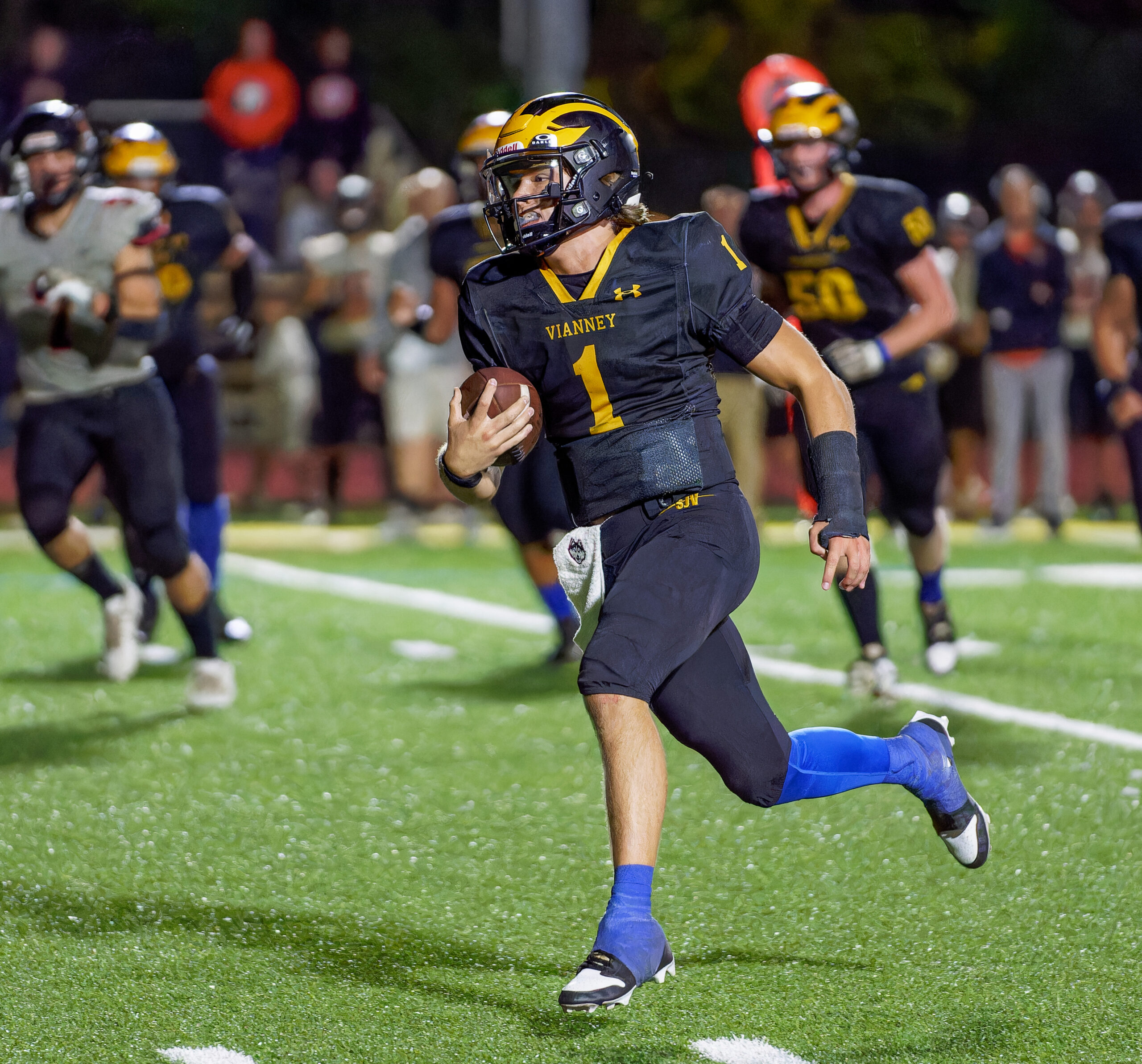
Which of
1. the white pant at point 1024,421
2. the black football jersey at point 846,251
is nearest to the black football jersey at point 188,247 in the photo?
the black football jersey at point 846,251

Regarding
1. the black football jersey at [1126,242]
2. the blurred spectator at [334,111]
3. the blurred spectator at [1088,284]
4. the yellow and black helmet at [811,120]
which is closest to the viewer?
the yellow and black helmet at [811,120]

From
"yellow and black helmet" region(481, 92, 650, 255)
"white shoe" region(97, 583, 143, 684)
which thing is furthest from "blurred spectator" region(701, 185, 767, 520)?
"yellow and black helmet" region(481, 92, 650, 255)

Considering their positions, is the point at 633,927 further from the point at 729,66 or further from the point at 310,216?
the point at 729,66

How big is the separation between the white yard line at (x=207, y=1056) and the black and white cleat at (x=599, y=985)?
1.94 feet

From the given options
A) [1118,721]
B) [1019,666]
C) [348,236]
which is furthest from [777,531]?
[1118,721]

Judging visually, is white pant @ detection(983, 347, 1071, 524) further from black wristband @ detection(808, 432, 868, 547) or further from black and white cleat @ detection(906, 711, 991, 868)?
black wristband @ detection(808, 432, 868, 547)

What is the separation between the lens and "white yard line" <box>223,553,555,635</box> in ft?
27.7

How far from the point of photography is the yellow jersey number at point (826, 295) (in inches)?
244

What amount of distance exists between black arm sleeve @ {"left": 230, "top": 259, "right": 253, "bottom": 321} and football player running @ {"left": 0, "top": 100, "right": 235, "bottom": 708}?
56.3 inches

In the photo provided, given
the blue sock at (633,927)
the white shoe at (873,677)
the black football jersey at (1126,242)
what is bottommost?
the white shoe at (873,677)

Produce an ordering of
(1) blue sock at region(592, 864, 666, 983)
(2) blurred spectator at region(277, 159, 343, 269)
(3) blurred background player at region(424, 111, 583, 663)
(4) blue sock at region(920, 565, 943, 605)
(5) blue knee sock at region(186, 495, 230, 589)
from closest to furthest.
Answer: (1) blue sock at region(592, 864, 666, 983)
(3) blurred background player at region(424, 111, 583, 663)
(4) blue sock at region(920, 565, 943, 605)
(5) blue knee sock at region(186, 495, 230, 589)
(2) blurred spectator at region(277, 159, 343, 269)

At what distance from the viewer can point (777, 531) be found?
11.6m

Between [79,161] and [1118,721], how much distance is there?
3931 millimetres

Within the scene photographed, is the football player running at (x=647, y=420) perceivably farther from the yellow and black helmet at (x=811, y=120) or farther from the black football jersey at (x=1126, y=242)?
the black football jersey at (x=1126, y=242)
